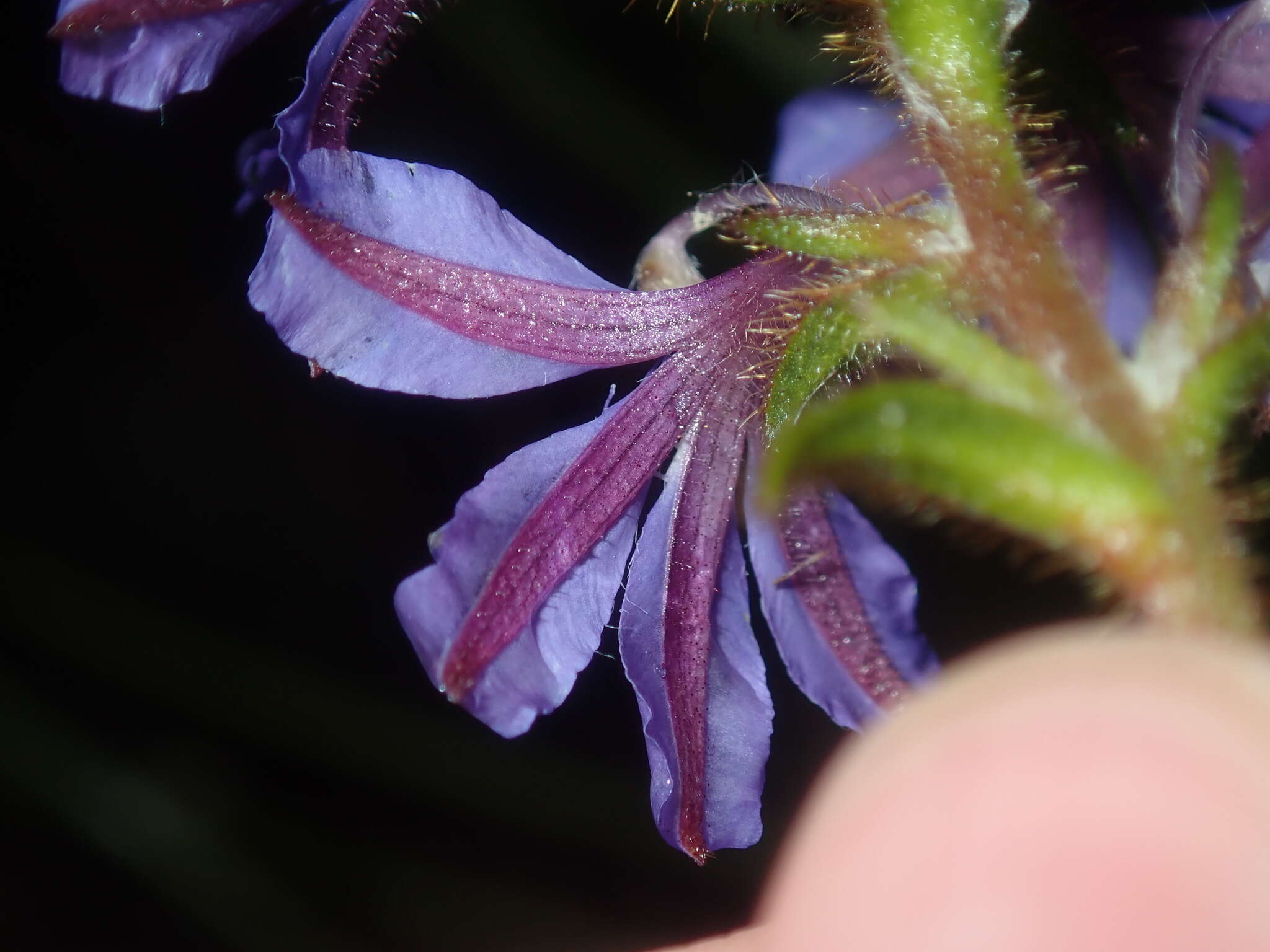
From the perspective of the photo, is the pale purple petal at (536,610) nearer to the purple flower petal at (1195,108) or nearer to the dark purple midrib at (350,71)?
the dark purple midrib at (350,71)

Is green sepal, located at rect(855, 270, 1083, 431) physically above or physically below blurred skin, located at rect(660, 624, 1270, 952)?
above

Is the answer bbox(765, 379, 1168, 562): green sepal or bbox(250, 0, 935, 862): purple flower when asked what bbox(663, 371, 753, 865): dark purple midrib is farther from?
bbox(765, 379, 1168, 562): green sepal

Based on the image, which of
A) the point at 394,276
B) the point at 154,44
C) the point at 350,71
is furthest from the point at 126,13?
the point at 394,276

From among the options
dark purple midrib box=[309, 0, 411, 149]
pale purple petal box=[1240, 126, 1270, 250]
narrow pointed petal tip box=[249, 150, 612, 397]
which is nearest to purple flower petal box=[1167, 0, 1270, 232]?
pale purple petal box=[1240, 126, 1270, 250]

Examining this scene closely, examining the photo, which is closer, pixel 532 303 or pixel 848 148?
pixel 532 303

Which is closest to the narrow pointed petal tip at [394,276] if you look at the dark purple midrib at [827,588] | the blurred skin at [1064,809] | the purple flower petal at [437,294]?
the purple flower petal at [437,294]

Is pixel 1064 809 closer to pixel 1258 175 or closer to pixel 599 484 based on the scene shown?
pixel 599 484

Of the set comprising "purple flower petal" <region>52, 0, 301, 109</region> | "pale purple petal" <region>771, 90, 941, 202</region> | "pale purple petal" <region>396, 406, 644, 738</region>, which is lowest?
"pale purple petal" <region>396, 406, 644, 738</region>
